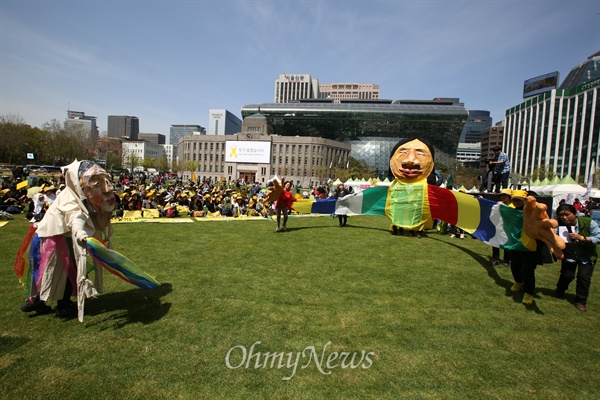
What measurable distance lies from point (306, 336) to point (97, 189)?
11.9 feet

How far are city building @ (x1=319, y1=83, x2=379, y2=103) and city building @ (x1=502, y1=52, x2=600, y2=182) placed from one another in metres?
101

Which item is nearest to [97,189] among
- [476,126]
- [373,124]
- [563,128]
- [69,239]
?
[69,239]

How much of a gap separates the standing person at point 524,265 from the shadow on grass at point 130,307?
6.01 m

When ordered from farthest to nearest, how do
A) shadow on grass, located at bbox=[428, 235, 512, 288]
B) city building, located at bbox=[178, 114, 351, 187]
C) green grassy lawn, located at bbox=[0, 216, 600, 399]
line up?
1. city building, located at bbox=[178, 114, 351, 187]
2. shadow on grass, located at bbox=[428, 235, 512, 288]
3. green grassy lawn, located at bbox=[0, 216, 600, 399]

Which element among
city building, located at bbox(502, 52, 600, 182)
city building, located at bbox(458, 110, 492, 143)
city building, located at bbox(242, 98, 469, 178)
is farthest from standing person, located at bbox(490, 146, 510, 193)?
city building, located at bbox(458, 110, 492, 143)

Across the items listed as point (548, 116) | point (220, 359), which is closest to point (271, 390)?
point (220, 359)

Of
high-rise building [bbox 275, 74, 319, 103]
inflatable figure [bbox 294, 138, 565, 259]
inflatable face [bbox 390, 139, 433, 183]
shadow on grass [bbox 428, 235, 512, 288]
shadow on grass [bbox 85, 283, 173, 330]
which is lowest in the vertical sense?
shadow on grass [bbox 85, 283, 173, 330]

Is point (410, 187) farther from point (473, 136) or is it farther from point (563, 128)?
point (473, 136)

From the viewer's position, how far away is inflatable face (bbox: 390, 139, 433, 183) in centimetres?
920

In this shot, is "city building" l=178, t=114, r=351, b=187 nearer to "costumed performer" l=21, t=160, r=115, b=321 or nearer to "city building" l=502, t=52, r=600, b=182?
"city building" l=502, t=52, r=600, b=182

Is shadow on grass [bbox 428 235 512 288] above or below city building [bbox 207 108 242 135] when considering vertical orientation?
below

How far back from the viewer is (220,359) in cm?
352

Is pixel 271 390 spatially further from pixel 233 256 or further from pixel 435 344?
pixel 233 256

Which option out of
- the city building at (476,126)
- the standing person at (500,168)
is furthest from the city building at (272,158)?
the city building at (476,126)
